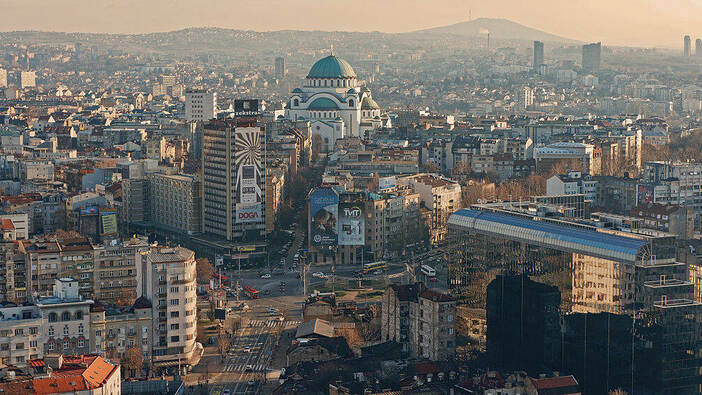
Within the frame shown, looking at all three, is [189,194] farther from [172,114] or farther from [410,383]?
[172,114]

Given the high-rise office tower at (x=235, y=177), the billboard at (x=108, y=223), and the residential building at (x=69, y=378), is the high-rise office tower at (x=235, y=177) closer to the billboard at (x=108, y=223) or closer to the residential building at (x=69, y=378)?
the billboard at (x=108, y=223)

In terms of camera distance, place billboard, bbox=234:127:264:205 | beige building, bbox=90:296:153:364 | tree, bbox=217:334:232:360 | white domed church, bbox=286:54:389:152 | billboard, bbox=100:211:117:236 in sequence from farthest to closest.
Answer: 1. white domed church, bbox=286:54:389:152
2. billboard, bbox=100:211:117:236
3. billboard, bbox=234:127:264:205
4. tree, bbox=217:334:232:360
5. beige building, bbox=90:296:153:364

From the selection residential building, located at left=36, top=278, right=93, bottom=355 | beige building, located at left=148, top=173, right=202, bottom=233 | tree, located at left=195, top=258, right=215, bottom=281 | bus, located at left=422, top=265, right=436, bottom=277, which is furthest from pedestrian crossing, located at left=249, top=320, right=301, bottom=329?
beige building, located at left=148, top=173, right=202, bottom=233

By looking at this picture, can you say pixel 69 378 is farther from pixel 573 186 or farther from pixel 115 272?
pixel 573 186

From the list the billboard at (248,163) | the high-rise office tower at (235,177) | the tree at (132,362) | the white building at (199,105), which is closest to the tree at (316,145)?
the white building at (199,105)

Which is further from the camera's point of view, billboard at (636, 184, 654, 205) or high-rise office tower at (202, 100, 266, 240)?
billboard at (636, 184, 654, 205)

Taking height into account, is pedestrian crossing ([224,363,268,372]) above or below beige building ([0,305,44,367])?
below

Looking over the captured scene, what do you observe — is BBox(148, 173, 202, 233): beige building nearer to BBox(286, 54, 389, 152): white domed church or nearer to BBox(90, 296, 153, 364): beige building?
BBox(90, 296, 153, 364): beige building
